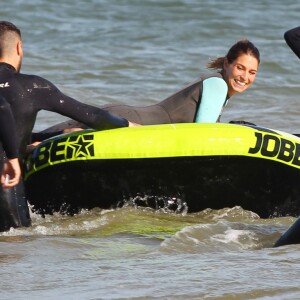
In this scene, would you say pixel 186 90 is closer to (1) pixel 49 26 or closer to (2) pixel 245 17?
(1) pixel 49 26

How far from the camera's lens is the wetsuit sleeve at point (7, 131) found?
19.0 ft

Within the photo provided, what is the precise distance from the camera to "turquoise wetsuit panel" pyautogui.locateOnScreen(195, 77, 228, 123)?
7.20 m

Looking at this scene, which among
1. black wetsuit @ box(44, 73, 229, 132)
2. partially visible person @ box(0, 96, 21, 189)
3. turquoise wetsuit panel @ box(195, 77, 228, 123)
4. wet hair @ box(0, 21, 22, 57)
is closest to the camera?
partially visible person @ box(0, 96, 21, 189)

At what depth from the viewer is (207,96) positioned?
283 inches

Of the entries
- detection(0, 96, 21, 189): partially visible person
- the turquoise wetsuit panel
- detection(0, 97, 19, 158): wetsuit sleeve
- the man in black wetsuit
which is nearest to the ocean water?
the man in black wetsuit

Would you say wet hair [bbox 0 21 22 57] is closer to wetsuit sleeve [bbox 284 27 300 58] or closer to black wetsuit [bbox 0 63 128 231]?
black wetsuit [bbox 0 63 128 231]

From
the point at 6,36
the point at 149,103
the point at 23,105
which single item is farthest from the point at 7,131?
the point at 149,103

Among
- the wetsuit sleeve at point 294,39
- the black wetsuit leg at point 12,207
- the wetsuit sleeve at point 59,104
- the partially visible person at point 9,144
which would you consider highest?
the wetsuit sleeve at point 294,39

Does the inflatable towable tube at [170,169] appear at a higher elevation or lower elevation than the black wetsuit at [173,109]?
lower

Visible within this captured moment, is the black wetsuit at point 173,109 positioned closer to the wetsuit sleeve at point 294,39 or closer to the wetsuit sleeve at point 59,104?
the wetsuit sleeve at point 59,104

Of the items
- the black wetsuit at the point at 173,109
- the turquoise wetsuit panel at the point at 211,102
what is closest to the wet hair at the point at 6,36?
the black wetsuit at the point at 173,109

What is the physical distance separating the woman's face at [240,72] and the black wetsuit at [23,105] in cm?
146

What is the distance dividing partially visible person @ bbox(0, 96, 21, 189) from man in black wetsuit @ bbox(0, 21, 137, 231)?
322 millimetres

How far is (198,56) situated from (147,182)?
871 centimetres
